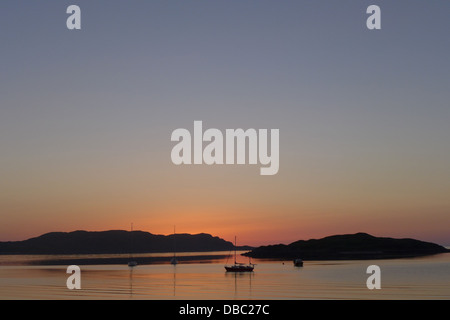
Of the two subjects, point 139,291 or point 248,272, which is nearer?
point 139,291

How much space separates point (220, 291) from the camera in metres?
71.0
